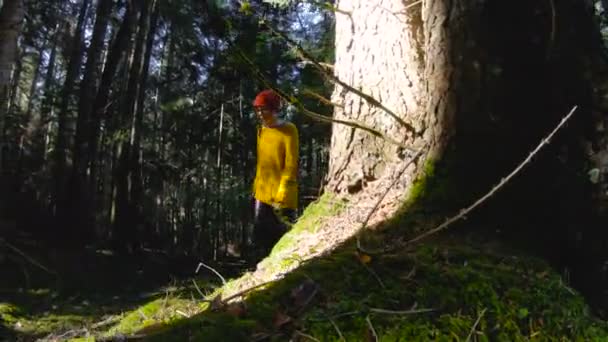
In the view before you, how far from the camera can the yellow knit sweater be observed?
481cm

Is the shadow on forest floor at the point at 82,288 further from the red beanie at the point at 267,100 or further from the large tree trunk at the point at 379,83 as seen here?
the red beanie at the point at 267,100

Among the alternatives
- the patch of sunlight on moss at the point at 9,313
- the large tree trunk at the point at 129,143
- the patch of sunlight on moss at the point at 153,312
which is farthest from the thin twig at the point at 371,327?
the large tree trunk at the point at 129,143

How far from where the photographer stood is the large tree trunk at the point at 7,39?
5488mm

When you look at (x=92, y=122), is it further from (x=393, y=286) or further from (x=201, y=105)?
(x=393, y=286)

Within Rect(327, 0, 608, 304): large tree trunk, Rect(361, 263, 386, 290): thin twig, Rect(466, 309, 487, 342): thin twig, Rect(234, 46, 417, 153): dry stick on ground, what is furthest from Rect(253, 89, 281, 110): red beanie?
Rect(466, 309, 487, 342): thin twig

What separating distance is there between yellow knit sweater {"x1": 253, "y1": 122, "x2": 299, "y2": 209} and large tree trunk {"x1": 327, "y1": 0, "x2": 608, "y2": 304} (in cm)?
205

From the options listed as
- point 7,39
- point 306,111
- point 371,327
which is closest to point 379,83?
point 306,111

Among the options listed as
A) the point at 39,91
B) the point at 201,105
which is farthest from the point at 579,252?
the point at 39,91

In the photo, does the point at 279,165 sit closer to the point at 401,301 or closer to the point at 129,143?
the point at 401,301

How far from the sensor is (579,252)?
239 cm

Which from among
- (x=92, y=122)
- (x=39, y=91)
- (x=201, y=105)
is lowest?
(x=92, y=122)

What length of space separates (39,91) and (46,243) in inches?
994

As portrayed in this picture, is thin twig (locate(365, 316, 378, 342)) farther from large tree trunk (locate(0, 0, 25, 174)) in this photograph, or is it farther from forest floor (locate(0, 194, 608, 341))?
large tree trunk (locate(0, 0, 25, 174))

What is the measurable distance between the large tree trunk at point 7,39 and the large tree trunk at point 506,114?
4.48 m
